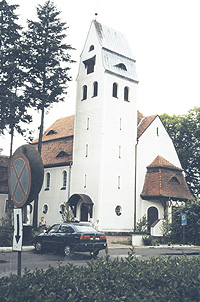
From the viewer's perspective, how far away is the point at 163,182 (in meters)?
36.1

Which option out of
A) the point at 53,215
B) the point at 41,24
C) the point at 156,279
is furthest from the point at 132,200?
the point at 156,279

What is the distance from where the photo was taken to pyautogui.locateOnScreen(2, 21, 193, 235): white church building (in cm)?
3475

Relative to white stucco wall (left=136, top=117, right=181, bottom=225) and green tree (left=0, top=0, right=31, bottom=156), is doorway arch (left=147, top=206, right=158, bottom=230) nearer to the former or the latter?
white stucco wall (left=136, top=117, right=181, bottom=225)

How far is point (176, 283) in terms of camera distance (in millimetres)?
5262

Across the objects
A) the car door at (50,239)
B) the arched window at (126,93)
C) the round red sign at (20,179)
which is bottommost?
the car door at (50,239)

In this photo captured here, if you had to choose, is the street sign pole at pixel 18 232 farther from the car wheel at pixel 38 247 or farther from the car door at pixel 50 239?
the car wheel at pixel 38 247

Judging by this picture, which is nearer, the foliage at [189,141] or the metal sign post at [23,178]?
the metal sign post at [23,178]

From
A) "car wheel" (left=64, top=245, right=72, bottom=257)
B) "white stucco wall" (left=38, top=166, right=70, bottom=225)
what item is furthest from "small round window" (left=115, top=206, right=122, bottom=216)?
"car wheel" (left=64, top=245, right=72, bottom=257)

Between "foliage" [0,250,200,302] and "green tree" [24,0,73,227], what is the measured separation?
84.3 ft

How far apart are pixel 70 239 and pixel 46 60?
18.4 metres

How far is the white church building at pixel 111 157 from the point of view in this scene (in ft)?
114

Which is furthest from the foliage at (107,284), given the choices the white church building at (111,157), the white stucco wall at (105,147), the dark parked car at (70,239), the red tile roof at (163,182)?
the red tile roof at (163,182)

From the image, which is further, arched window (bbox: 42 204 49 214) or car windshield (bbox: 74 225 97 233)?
arched window (bbox: 42 204 49 214)

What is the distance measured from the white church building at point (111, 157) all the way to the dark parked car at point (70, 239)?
14.0 meters
